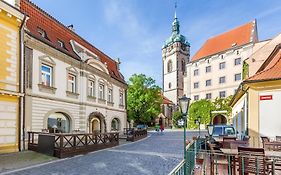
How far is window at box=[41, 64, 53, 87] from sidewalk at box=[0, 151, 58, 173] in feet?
16.4

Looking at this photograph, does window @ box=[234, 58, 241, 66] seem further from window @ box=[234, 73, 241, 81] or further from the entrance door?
the entrance door

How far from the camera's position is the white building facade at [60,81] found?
14445 millimetres

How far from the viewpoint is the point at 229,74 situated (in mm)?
46906

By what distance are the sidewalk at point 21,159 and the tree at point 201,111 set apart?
38247 mm

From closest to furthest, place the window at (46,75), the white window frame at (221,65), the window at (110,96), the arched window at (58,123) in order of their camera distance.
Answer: the window at (46,75), the arched window at (58,123), the window at (110,96), the white window frame at (221,65)

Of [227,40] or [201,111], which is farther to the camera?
[227,40]

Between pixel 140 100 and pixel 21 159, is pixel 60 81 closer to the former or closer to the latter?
pixel 21 159

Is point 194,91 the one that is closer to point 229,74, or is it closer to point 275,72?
point 229,74

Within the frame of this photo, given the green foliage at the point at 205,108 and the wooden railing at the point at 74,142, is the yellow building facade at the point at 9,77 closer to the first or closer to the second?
the wooden railing at the point at 74,142

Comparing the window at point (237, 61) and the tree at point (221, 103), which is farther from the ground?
the window at point (237, 61)

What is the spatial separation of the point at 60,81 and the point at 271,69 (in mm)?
13602

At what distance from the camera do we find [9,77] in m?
12.6

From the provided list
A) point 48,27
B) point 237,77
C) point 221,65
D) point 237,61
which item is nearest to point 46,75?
point 48,27

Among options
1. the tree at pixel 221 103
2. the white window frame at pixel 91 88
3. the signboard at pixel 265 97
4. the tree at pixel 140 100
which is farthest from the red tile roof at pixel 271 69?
the tree at pixel 221 103
